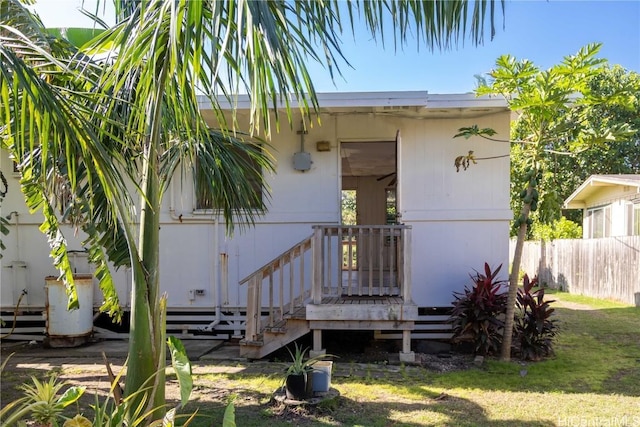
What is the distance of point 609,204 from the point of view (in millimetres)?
A: 13727

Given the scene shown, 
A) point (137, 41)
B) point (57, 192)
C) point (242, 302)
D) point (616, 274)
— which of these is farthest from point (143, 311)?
point (616, 274)

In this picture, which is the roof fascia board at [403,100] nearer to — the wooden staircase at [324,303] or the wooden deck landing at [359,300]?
the wooden staircase at [324,303]

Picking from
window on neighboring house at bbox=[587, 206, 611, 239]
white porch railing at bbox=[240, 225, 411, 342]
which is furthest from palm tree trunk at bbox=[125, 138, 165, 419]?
window on neighboring house at bbox=[587, 206, 611, 239]

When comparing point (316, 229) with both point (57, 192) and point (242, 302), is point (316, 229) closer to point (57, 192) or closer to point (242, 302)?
point (242, 302)

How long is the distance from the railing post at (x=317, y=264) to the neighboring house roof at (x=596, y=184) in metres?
9.81

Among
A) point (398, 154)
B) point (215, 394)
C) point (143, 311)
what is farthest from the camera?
point (398, 154)

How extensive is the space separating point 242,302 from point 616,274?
31.8ft

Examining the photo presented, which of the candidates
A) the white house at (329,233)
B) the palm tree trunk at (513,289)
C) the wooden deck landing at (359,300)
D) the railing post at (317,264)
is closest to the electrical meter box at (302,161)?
the white house at (329,233)

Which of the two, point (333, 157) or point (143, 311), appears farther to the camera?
point (333, 157)

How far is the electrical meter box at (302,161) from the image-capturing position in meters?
6.16

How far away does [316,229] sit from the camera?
5051mm

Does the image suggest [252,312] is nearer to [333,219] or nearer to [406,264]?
[333,219]

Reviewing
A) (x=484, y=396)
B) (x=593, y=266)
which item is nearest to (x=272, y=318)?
(x=484, y=396)

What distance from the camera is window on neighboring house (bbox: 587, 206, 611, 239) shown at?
45.8 ft
